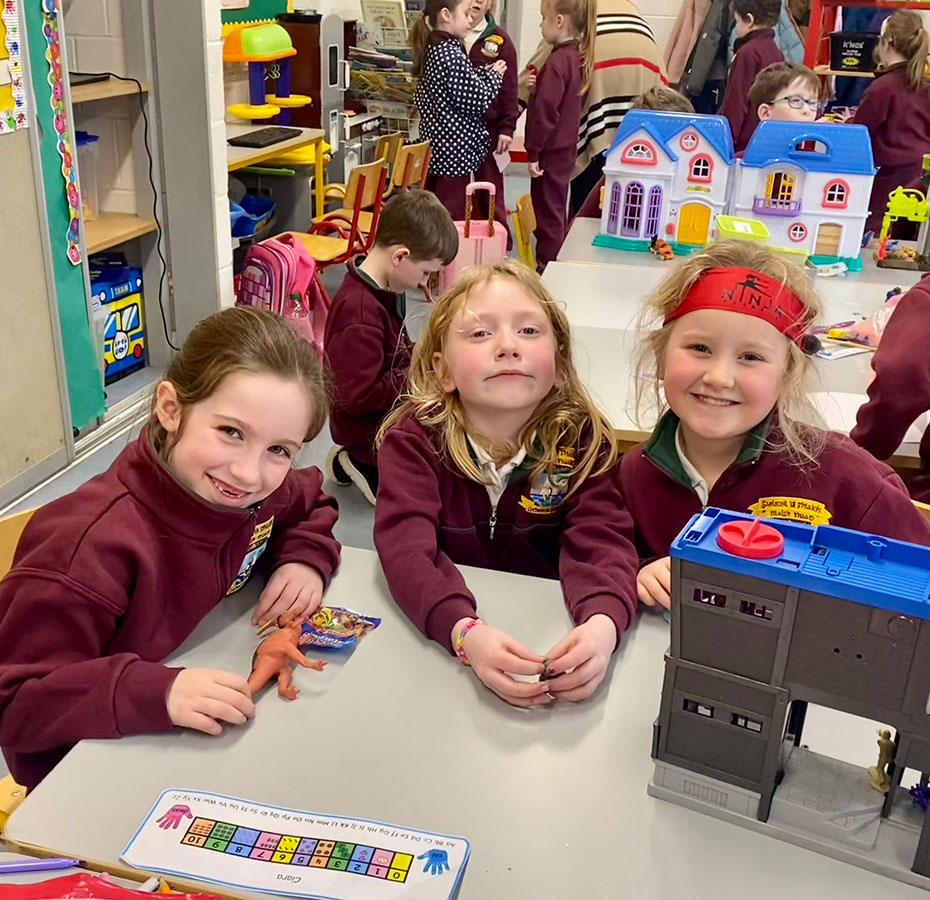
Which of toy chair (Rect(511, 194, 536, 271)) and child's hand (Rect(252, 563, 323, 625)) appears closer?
child's hand (Rect(252, 563, 323, 625))

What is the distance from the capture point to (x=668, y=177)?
115 inches

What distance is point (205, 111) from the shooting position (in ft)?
10.7

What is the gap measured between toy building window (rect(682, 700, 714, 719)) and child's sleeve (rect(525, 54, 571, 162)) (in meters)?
4.05

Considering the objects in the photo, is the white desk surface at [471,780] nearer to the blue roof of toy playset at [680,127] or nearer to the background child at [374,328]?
the background child at [374,328]

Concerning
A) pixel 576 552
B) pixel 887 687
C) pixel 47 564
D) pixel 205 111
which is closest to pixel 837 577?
pixel 887 687

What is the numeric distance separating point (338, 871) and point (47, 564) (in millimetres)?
455

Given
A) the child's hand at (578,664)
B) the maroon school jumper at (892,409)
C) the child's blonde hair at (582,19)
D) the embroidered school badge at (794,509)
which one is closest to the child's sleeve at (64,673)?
the child's hand at (578,664)

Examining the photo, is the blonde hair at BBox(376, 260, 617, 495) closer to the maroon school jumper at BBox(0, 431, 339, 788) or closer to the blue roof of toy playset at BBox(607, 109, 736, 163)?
the maroon school jumper at BBox(0, 431, 339, 788)

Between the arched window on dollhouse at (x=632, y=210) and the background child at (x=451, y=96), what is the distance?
1.70 meters

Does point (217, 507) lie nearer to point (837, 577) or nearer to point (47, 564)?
point (47, 564)

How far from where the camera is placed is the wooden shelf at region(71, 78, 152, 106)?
2869mm

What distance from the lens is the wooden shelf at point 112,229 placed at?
308 cm

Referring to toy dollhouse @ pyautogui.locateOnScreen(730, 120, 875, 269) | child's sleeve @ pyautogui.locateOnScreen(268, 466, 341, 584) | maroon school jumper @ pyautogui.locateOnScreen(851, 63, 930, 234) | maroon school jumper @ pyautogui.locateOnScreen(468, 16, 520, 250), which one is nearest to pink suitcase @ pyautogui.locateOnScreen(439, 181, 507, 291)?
maroon school jumper @ pyautogui.locateOnScreen(468, 16, 520, 250)

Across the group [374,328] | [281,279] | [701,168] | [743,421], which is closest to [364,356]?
[374,328]
